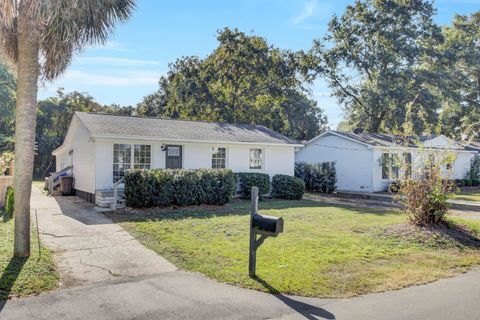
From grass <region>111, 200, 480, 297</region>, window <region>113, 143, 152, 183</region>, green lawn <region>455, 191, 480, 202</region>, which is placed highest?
window <region>113, 143, 152, 183</region>

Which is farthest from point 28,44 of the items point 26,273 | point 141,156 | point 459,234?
point 459,234

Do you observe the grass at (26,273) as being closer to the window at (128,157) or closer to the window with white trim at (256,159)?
the window at (128,157)

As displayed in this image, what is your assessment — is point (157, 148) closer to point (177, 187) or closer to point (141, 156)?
point (141, 156)

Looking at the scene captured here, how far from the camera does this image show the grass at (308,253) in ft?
18.8

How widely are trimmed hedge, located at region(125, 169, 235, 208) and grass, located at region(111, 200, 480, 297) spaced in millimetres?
1219

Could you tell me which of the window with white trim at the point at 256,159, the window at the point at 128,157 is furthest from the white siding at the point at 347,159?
the window at the point at 128,157

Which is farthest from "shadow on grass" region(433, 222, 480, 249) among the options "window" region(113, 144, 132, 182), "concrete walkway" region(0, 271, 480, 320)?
"window" region(113, 144, 132, 182)

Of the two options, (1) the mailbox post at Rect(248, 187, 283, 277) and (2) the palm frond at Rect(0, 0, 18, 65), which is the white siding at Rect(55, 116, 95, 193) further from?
(1) the mailbox post at Rect(248, 187, 283, 277)

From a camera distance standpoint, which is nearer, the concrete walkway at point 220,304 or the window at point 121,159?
the concrete walkway at point 220,304

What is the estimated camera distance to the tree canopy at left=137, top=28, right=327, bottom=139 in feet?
99.1

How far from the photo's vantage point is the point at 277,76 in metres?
31.7

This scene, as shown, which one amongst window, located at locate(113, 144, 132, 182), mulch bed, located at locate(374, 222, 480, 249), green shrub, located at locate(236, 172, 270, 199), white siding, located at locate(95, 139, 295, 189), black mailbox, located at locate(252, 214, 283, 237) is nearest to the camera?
black mailbox, located at locate(252, 214, 283, 237)

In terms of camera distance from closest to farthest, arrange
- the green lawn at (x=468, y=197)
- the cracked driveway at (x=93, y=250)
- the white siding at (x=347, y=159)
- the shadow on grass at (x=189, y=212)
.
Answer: the cracked driveway at (x=93, y=250) → the shadow on grass at (x=189, y=212) → the green lawn at (x=468, y=197) → the white siding at (x=347, y=159)

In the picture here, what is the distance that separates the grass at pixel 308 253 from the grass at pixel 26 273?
1987 mm
